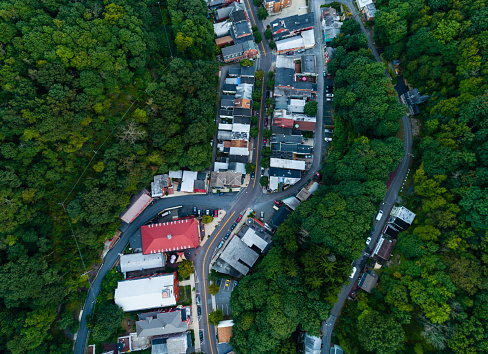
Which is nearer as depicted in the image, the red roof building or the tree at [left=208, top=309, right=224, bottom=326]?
the tree at [left=208, top=309, right=224, bottom=326]

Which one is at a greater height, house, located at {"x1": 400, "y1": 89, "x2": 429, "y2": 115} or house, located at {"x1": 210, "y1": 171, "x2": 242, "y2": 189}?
house, located at {"x1": 400, "y1": 89, "x2": 429, "y2": 115}

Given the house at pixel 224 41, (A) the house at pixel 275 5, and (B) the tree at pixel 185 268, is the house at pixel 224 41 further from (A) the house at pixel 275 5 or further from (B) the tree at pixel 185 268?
(B) the tree at pixel 185 268

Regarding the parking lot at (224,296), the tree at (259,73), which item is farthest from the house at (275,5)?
the parking lot at (224,296)

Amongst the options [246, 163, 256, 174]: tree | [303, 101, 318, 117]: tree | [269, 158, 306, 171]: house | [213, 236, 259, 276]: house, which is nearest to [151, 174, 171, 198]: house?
[246, 163, 256, 174]: tree

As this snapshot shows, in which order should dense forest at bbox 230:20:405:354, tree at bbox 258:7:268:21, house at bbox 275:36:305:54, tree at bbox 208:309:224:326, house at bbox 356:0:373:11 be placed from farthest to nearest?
1. tree at bbox 258:7:268:21
2. house at bbox 275:36:305:54
3. house at bbox 356:0:373:11
4. tree at bbox 208:309:224:326
5. dense forest at bbox 230:20:405:354

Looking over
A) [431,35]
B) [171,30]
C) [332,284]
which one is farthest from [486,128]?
[171,30]

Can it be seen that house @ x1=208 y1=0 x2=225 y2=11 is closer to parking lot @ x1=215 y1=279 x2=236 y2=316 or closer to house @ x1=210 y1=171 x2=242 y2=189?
house @ x1=210 y1=171 x2=242 y2=189
